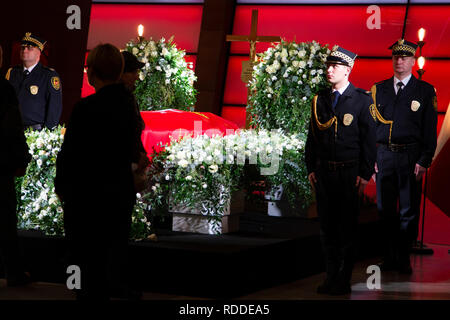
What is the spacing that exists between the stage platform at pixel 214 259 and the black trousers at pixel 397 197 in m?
0.54

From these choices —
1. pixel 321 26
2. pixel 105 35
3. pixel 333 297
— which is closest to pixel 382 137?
pixel 333 297

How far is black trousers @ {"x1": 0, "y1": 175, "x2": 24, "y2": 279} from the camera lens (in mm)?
4359

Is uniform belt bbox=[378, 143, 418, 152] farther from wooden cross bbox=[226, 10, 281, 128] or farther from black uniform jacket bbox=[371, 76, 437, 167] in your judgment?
wooden cross bbox=[226, 10, 281, 128]

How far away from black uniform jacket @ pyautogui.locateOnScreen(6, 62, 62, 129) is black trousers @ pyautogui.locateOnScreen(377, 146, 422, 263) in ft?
8.31

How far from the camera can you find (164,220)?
539cm

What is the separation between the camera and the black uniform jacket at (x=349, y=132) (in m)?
4.59

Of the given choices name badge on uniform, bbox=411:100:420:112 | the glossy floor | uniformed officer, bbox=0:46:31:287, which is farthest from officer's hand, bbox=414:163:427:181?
uniformed officer, bbox=0:46:31:287

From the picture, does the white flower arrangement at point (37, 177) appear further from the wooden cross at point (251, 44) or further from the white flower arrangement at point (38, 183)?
the wooden cross at point (251, 44)

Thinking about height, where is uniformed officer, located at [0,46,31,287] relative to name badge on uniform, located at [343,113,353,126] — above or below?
below

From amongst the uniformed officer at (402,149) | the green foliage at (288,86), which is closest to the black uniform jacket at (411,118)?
the uniformed officer at (402,149)

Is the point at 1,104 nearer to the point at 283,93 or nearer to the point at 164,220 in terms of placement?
the point at 164,220

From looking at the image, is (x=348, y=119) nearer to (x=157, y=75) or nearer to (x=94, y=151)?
(x=94, y=151)

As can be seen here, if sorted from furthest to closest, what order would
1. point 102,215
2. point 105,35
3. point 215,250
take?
point 105,35, point 215,250, point 102,215
